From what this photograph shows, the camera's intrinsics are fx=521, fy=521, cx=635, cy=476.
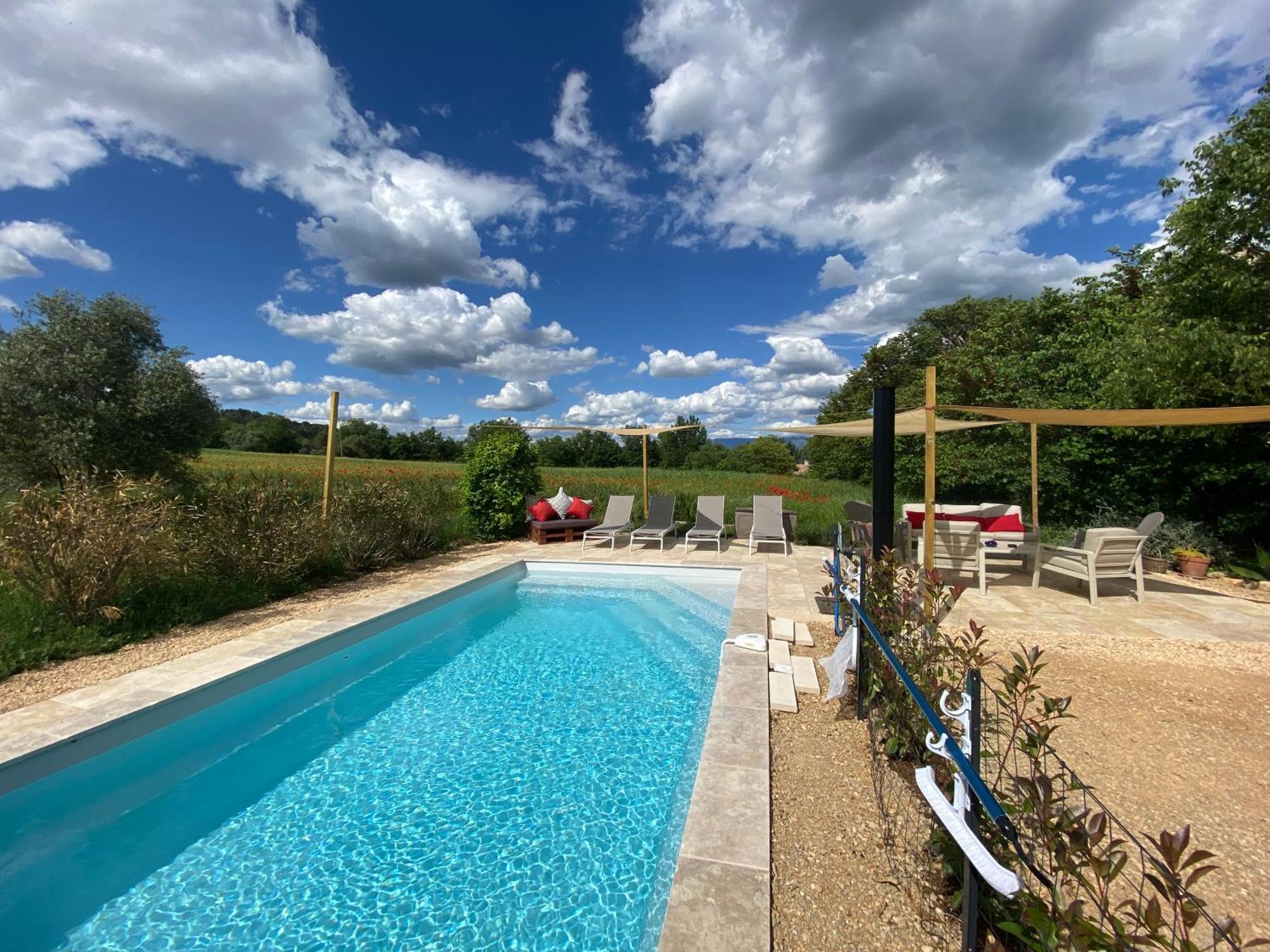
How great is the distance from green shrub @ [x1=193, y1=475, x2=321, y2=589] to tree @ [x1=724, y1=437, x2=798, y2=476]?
47698 millimetres

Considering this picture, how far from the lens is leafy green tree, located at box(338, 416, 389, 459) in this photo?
56.2 meters

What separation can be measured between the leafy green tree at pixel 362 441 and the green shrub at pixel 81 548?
54.2 metres

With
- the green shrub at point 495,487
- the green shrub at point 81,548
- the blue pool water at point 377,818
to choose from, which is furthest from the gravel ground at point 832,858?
the green shrub at point 495,487

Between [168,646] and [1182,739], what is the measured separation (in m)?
7.87

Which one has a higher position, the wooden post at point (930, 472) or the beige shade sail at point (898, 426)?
the beige shade sail at point (898, 426)

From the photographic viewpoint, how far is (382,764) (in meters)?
3.70

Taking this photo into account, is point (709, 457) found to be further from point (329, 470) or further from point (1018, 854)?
point (1018, 854)

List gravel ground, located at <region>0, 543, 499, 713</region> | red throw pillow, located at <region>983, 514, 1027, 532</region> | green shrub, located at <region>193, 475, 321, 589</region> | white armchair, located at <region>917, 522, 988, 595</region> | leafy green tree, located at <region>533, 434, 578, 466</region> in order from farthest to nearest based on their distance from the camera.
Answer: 1. leafy green tree, located at <region>533, 434, 578, 466</region>
2. red throw pillow, located at <region>983, 514, 1027, 532</region>
3. white armchair, located at <region>917, 522, 988, 595</region>
4. green shrub, located at <region>193, 475, 321, 589</region>
5. gravel ground, located at <region>0, 543, 499, 713</region>

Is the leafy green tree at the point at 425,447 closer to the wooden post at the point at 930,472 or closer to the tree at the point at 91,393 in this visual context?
the tree at the point at 91,393

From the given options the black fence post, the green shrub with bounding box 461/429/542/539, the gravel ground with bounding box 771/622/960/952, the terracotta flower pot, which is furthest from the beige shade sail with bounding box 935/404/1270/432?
the green shrub with bounding box 461/429/542/539

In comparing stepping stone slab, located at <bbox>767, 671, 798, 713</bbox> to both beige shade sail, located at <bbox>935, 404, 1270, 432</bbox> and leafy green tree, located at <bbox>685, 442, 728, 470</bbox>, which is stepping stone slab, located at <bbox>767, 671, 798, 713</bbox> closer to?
beige shade sail, located at <bbox>935, 404, 1270, 432</bbox>

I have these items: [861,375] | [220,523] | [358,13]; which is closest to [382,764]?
[220,523]

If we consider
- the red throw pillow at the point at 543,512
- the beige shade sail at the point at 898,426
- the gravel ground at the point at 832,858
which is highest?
the beige shade sail at the point at 898,426

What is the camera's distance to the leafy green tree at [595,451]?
46.3 meters
